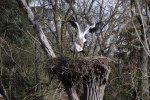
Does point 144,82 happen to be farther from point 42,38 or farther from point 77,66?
point 42,38

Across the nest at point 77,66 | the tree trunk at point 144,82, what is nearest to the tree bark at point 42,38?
the nest at point 77,66

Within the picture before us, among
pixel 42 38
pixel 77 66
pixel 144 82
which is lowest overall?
pixel 144 82

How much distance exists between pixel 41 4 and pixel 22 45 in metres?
2.02

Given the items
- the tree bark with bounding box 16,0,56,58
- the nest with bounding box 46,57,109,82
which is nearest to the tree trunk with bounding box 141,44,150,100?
the nest with bounding box 46,57,109,82

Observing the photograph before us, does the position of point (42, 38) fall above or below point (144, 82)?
above

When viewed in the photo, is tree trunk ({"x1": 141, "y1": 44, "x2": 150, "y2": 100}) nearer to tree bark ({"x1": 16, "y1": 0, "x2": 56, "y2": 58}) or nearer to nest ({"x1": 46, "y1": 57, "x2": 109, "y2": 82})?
nest ({"x1": 46, "y1": 57, "x2": 109, "y2": 82})

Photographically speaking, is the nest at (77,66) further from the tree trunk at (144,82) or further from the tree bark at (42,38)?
the tree trunk at (144,82)

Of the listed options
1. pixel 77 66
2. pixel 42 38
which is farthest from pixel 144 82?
pixel 42 38

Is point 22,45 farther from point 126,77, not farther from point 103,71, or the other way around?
point 103,71

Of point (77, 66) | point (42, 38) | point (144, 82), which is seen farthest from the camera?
point (144, 82)

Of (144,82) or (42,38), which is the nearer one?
(42,38)

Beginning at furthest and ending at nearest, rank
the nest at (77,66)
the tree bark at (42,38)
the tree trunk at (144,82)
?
the tree trunk at (144,82), the tree bark at (42,38), the nest at (77,66)

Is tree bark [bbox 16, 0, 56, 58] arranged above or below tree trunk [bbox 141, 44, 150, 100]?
above

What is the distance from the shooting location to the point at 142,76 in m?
14.1
